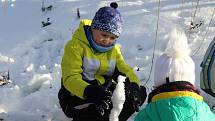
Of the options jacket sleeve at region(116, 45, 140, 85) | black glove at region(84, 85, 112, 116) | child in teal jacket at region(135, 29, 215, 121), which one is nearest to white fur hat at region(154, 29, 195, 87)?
child in teal jacket at region(135, 29, 215, 121)

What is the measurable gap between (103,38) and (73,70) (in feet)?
0.99

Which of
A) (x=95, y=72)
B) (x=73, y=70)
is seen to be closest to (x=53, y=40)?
(x=95, y=72)

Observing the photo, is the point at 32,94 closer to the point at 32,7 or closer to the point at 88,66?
the point at 88,66

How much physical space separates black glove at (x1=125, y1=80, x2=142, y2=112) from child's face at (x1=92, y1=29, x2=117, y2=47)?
0.31 m

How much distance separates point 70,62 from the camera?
371 centimetres

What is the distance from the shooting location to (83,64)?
12.5ft

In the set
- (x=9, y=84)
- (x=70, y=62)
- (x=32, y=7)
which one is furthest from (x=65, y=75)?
(x=32, y=7)

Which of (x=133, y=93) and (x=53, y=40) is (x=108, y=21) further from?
(x=53, y=40)

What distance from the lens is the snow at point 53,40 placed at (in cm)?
430

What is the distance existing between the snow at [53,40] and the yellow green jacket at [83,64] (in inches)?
18.8

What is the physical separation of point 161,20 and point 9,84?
1.70 metres

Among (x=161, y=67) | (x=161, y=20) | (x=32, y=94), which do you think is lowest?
(x=32, y=94)

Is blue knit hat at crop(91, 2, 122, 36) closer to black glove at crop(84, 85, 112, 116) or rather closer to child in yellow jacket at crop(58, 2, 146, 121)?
child in yellow jacket at crop(58, 2, 146, 121)

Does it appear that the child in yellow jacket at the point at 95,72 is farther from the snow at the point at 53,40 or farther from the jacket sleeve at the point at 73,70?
the snow at the point at 53,40
